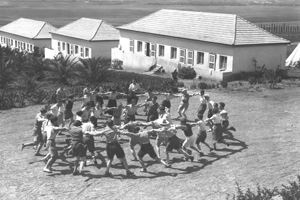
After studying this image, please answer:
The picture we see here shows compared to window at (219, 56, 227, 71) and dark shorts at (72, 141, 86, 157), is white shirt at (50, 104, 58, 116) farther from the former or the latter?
window at (219, 56, 227, 71)

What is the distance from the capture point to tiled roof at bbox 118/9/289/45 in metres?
35.4

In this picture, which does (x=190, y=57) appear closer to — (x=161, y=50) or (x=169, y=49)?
(x=169, y=49)

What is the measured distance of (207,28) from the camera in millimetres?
37625

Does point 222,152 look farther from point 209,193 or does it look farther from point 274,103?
point 274,103

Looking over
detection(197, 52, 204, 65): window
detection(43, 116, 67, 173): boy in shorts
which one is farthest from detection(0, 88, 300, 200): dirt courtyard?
detection(197, 52, 204, 65): window

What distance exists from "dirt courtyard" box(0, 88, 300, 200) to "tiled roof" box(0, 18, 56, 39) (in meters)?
42.5

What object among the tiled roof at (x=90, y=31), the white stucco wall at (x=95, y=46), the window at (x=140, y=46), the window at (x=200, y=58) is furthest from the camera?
the tiled roof at (x=90, y=31)

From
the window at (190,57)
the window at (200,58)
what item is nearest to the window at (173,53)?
the window at (190,57)

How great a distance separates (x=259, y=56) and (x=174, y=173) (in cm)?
2229

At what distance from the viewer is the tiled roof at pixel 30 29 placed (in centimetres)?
6138

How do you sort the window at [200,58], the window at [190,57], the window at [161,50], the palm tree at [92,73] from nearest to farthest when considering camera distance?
1. the palm tree at [92,73]
2. the window at [200,58]
3. the window at [190,57]
4. the window at [161,50]

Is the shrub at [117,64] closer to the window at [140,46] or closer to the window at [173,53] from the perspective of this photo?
the window at [140,46]

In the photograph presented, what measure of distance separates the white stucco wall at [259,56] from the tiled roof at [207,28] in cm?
42

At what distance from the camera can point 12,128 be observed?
21359 mm
